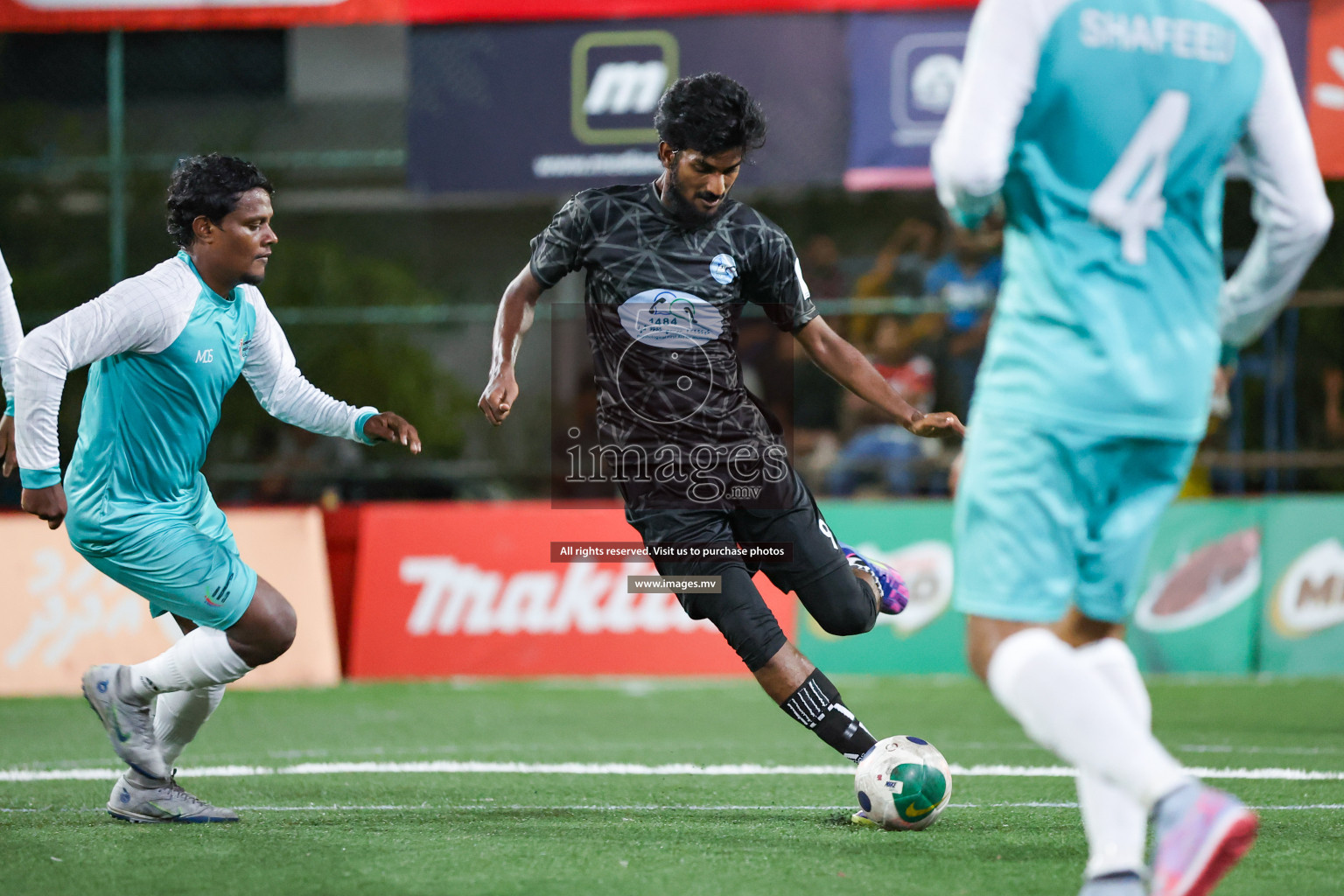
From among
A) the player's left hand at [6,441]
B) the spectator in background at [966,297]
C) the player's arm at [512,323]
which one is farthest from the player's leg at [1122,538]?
the spectator in background at [966,297]

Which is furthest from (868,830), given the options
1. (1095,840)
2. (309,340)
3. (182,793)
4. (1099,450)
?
(309,340)

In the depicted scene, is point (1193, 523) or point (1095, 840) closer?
point (1095, 840)

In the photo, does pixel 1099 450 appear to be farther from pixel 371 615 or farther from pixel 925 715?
pixel 371 615

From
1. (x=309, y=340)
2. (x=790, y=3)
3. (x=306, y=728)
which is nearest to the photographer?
(x=306, y=728)

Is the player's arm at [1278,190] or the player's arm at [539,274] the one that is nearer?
the player's arm at [1278,190]

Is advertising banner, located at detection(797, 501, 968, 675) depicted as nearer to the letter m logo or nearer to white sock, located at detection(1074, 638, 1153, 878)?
the letter m logo

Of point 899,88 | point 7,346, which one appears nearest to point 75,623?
point 7,346

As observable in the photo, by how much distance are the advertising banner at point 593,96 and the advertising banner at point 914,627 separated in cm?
289

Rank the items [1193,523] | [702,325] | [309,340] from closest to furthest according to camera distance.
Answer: [702,325] < [1193,523] < [309,340]

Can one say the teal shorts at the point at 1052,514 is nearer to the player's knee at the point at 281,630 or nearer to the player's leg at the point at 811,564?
the player's leg at the point at 811,564

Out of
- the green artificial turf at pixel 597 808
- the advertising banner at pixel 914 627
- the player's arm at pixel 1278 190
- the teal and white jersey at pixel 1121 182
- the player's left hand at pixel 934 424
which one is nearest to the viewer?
the teal and white jersey at pixel 1121 182

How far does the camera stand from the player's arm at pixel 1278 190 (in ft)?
10.6

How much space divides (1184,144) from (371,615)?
25.9 feet

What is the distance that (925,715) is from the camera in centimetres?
809
